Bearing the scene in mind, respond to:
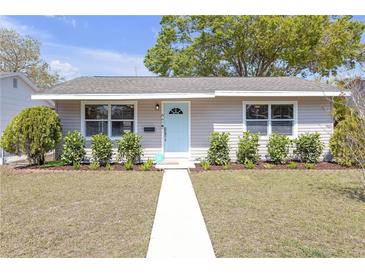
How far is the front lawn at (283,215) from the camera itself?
3332mm

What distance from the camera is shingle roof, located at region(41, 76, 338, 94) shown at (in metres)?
10.2

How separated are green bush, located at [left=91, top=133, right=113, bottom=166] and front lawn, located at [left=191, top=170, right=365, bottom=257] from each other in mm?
3909

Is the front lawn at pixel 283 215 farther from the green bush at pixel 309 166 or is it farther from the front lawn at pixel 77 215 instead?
the green bush at pixel 309 166

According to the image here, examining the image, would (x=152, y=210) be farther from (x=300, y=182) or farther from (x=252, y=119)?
(x=252, y=119)

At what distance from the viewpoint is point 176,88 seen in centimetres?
1057

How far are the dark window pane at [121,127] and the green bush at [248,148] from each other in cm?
448

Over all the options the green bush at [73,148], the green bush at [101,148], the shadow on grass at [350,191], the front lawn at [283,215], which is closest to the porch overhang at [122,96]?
the green bush at [73,148]

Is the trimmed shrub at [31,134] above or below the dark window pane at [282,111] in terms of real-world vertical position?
below

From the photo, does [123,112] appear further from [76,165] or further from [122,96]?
[76,165]

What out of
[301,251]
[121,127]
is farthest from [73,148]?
[301,251]

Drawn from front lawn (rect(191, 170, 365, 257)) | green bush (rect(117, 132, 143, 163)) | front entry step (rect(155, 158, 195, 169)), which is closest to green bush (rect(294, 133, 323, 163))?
front lawn (rect(191, 170, 365, 257))

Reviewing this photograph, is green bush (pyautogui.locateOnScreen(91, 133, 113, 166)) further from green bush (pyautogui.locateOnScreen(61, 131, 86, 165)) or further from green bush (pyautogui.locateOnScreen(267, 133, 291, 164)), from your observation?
green bush (pyautogui.locateOnScreen(267, 133, 291, 164))

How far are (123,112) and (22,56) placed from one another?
25.3 meters
